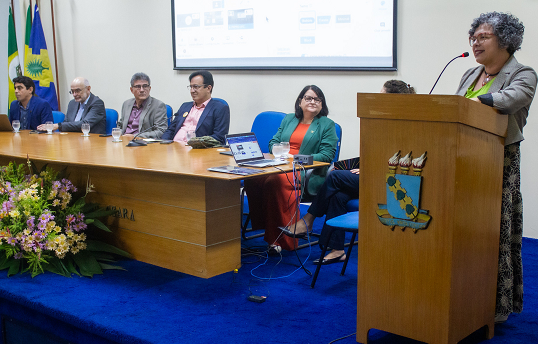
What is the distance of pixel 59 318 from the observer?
2.47m

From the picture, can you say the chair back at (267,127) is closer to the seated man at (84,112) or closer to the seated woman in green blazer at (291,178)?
the seated woman in green blazer at (291,178)

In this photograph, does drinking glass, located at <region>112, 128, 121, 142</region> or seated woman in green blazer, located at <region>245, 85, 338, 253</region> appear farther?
drinking glass, located at <region>112, 128, 121, 142</region>

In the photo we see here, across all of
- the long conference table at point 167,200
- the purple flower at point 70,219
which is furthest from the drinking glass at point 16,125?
the purple flower at point 70,219

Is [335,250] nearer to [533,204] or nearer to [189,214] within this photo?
[189,214]

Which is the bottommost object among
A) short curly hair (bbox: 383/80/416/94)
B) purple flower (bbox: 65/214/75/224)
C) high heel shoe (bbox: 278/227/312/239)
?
high heel shoe (bbox: 278/227/312/239)

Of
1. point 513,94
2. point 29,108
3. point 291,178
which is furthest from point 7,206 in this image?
point 513,94

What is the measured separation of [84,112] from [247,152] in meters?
2.67

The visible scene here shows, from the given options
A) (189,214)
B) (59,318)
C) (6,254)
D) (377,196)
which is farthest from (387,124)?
(6,254)

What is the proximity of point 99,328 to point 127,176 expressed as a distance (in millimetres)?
1075

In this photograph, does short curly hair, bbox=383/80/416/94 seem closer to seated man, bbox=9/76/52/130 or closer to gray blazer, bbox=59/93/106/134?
gray blazer, bbox=59/93/106/134

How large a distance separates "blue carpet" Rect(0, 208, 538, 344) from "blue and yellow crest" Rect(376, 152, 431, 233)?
0.59 metres

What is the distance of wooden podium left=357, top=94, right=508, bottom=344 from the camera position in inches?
71.7

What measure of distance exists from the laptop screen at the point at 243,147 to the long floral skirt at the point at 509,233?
1.37 m

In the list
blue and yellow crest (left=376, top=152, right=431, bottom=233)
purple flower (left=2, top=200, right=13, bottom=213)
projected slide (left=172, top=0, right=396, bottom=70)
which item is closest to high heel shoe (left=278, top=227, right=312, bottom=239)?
blue and yellow crest (left=376, top=152, right=431, bottom=233)
